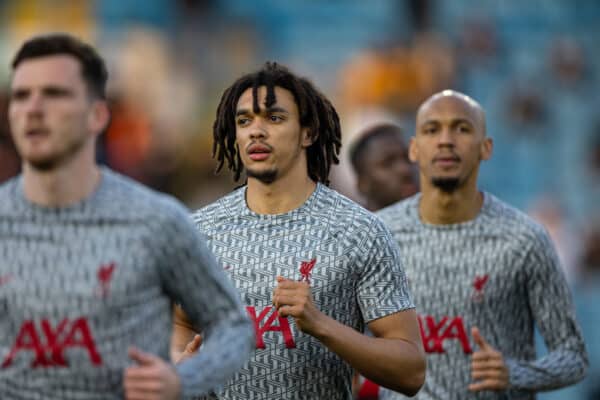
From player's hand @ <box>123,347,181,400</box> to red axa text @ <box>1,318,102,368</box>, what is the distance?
16 centimetres

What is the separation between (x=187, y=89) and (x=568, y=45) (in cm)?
501

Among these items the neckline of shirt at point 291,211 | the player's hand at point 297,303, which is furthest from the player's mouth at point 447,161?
the player's hand at point 297,303

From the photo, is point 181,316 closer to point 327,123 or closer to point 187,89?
point 327,123

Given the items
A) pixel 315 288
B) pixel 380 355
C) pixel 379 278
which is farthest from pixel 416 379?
pixel 315 288

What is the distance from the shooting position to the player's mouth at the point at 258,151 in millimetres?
6418

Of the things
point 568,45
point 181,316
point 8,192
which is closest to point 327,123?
point 181,316

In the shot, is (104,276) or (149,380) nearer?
(149,380)

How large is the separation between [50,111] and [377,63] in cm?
1308

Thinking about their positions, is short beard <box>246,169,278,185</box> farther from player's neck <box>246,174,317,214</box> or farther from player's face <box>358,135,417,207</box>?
player's face <box>358,135,417,207</box>

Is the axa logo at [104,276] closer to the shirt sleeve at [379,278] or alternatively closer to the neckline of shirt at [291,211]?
the shirt sleeve at [379,278]

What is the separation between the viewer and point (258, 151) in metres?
6.43

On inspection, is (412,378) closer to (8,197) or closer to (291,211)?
(291,211)

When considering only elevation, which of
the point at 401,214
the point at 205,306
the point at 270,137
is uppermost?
the point at 270,137

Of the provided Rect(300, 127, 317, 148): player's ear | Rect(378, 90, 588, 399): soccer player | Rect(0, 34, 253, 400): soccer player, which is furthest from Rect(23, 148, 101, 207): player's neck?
Rect(378, 90, 588, 399): soccer player
